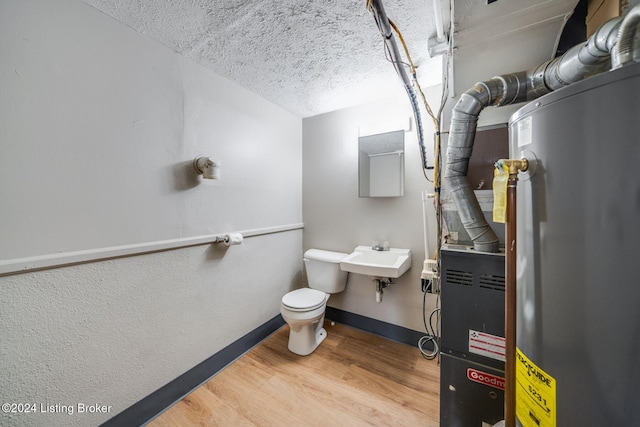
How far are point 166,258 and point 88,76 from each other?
993mm

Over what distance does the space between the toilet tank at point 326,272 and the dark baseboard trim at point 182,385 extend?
62cm

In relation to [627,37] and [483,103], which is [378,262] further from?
[627,37]

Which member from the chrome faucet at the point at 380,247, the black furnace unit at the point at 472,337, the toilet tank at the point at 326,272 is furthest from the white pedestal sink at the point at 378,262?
the black furnace unit at the point at 472,337

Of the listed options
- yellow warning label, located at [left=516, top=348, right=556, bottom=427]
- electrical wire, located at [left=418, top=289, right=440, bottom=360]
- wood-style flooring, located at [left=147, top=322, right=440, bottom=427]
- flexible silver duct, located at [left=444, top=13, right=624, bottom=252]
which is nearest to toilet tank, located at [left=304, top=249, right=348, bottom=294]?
wood-style flooring, located at [left=147, top=322, right=440, bottom=427]

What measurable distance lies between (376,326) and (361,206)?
111 centimetres

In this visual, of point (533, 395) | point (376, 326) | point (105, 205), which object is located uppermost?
point (105, 205)

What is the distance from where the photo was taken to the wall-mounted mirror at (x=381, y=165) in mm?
1908

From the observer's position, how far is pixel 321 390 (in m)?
1.43

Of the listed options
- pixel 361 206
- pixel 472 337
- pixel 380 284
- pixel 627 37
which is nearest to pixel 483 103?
pixel 627 37

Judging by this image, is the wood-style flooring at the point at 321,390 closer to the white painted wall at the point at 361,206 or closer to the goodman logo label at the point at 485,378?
the white painted wall at the point at 361,206

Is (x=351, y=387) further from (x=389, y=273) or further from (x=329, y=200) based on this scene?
(x=329, y=200)

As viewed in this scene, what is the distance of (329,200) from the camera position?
227 cm

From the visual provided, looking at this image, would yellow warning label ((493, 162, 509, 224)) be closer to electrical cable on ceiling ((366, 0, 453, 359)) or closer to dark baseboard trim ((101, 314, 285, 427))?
electrical cable on ceiling ((366, 0, 453, 359))

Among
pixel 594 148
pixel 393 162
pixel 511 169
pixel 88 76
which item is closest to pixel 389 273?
pixel 393 162
